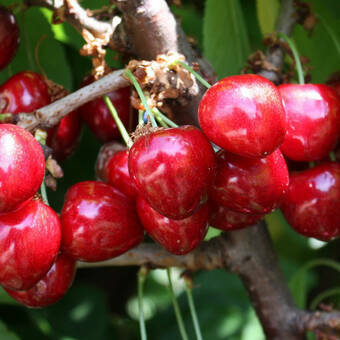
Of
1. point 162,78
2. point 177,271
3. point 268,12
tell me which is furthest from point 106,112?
point 177,271

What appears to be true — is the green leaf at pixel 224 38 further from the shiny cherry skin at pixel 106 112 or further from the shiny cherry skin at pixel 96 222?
the shiny cherry skin at pixel 96 222

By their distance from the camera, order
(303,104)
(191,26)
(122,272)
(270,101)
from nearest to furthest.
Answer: (270,101) < (303,104) < (191,26) < (122,272)

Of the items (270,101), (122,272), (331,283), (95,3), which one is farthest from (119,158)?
(331,283)

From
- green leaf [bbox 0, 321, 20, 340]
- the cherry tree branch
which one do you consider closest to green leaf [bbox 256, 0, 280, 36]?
the cherry tree branch

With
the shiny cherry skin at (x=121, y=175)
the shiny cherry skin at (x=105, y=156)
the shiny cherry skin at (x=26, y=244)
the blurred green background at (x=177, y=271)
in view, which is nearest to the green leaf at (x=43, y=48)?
the blurred green background at (x=177, y=271)

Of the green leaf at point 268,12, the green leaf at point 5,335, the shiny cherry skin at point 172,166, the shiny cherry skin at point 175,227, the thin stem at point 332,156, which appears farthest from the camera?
the green leaf at point 268,12

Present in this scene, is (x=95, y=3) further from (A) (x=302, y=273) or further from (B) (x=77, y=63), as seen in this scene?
(A) (x=302, y=273)

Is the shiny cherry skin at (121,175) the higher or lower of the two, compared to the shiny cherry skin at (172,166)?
lower
